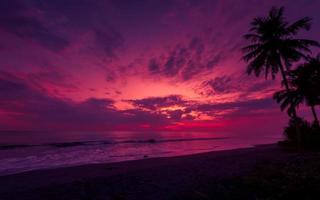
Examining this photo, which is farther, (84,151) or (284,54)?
(84,151)

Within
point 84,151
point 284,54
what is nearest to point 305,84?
point 284,54

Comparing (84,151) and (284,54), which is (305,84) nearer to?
(284,54)

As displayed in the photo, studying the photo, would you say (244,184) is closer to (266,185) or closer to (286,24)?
(266,185)

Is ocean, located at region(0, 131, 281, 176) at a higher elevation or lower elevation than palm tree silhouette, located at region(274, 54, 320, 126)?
lower

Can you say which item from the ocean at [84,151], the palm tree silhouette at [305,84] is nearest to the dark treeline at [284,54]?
the palm tree silhouette at [305,84]

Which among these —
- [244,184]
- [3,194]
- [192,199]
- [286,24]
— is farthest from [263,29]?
[3,194]

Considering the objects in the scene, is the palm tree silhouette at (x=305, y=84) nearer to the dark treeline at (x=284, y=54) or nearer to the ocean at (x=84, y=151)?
the dark treeline at (x=284, y=54)

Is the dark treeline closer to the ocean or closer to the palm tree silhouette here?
the palm tree silhouette

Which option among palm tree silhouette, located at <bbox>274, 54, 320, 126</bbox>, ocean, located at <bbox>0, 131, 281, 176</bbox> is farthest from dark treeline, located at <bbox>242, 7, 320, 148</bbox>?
ocean, located at <bbox>0, 131, 281, 176</bbox>

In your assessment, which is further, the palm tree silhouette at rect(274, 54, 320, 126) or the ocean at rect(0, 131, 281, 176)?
the palm tree silhouette at rect(274, 54, 320, 126)

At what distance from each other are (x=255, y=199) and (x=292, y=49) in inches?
681

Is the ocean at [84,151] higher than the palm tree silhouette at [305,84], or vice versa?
the palm tree silhouette at [305,84]

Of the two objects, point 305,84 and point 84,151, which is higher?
point 305,84

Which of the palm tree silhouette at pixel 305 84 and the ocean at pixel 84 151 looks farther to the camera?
the palm tree silhouette at pixel 305 84
